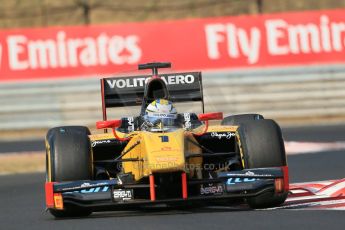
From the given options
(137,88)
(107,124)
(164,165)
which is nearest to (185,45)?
(137,88)

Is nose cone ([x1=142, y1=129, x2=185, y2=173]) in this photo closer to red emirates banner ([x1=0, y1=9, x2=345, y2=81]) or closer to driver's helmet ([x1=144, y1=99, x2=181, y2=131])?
driver's helmet ([x1=144, y1=99, x2=181, y2=131])

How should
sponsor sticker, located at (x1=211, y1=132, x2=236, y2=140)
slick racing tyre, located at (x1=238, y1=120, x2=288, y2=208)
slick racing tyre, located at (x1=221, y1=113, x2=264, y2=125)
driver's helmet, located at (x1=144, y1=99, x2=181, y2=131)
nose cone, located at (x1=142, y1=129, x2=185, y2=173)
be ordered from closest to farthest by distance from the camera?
1. nose cone, located at (x1=142, y1=129, x2=185, y2=173)
2. slick racing tyre, located at (x1=238, y1=120, x2=288, y2=208)
3. driver's helmet, located at (x1=144, y1=99, x2=181, y2=131)
4. sponsor sticker, located at (x1=211, y1=132, x2=236, y2=140)
5. slick racing tyre, located at (x1=221, y1=113, x2=264, y2=125)

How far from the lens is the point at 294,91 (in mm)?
19094

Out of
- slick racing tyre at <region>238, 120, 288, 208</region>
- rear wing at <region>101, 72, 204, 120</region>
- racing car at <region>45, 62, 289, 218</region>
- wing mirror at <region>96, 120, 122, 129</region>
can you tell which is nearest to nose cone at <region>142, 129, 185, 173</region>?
racing car at <region>45, 62, 289, 218</region>


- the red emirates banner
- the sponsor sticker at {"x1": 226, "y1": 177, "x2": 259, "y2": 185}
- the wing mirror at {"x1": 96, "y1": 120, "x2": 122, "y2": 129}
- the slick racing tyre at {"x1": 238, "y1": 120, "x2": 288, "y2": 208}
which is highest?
the red emirates banner

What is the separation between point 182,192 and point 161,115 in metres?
1.18

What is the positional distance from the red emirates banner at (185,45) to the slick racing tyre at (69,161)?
8960 mm

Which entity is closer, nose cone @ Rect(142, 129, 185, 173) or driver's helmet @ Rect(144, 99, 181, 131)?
nose cone @ Rect(142, 129, 185, 173)

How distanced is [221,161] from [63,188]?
5.90ft

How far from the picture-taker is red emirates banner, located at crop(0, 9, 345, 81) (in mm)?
19141

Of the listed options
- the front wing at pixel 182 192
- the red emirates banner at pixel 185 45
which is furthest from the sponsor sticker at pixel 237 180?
the red emirates banner at pixel 185 45

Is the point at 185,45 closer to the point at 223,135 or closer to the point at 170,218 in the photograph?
the point at 223,135

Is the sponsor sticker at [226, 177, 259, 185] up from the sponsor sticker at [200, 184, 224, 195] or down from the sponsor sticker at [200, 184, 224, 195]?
up

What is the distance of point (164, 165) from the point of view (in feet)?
31.2
